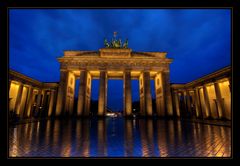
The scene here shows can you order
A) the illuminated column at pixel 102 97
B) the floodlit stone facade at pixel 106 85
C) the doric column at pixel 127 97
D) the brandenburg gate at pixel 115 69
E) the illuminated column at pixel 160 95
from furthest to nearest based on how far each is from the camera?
1. the illuminated column at pixel 160 95
2. the brandenburg gate at pixel 115 69
3. the illuminated column at pixel 102 97
4. the floodlit stone facade at pixel 106 85
5. the doric column at pixel 127 97

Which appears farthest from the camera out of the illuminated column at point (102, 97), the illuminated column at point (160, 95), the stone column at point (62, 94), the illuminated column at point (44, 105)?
the illuminated column at point (44, 105)

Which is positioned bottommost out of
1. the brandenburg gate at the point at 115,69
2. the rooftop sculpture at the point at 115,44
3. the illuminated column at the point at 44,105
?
the illuminated column at the point at 44,105

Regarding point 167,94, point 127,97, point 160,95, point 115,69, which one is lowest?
point 127,97

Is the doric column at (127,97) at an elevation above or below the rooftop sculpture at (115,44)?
below

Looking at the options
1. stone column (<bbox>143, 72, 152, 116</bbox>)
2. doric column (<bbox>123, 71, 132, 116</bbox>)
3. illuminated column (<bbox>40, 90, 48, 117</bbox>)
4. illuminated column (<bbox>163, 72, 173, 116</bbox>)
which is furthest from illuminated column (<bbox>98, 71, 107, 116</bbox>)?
illuminated column (<bbox>40, 90, 48, 117</bbox>)

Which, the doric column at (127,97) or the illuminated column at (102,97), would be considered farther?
the illuminated column at (102,97)

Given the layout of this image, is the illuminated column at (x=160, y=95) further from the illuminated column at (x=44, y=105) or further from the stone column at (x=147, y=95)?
the illuminated column at (x=44, y=105)

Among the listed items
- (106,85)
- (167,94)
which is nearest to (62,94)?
(106,85)

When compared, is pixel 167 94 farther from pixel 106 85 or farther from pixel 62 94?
pixel 62 94

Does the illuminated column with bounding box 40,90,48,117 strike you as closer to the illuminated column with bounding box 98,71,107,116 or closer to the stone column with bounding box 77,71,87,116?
the stone column with bounding box 77,71,87,116

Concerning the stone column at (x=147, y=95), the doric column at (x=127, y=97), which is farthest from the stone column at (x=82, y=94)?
the stone column at (x=147, y=95)
